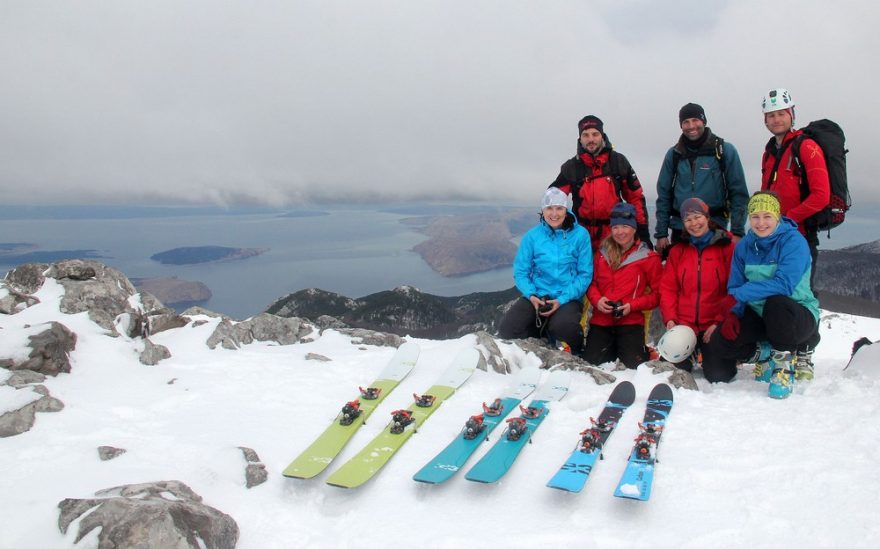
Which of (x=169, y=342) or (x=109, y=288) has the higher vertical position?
(x=109, y=288)

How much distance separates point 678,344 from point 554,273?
2.09 metres

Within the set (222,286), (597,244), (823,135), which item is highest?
(823,135)

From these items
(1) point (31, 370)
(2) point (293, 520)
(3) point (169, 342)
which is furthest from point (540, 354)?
(1) point (31, 370)

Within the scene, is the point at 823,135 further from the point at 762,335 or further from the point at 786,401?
the point at 786,401

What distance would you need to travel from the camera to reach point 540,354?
7.52 metres

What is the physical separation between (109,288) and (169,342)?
5.23 ft

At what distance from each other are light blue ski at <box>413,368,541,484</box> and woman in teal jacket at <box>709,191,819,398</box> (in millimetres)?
2587

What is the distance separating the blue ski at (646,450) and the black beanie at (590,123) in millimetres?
4241

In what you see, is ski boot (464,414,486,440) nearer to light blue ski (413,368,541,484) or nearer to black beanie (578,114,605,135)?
light blue ski (413,368,541,484)

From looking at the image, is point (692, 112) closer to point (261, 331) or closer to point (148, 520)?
point (261, 331)

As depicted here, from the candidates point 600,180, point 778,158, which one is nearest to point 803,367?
point 778,158

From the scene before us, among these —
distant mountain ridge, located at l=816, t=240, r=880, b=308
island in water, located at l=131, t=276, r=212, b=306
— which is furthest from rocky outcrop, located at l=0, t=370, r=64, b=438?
island in water, located at l=131, t=276, r=212, b=306

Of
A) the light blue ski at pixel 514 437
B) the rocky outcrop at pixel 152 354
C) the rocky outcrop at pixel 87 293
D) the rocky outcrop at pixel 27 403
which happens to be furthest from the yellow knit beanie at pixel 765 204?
the rocky outcrop at pixel 87 293

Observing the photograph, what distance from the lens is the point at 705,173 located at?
7578 mm
